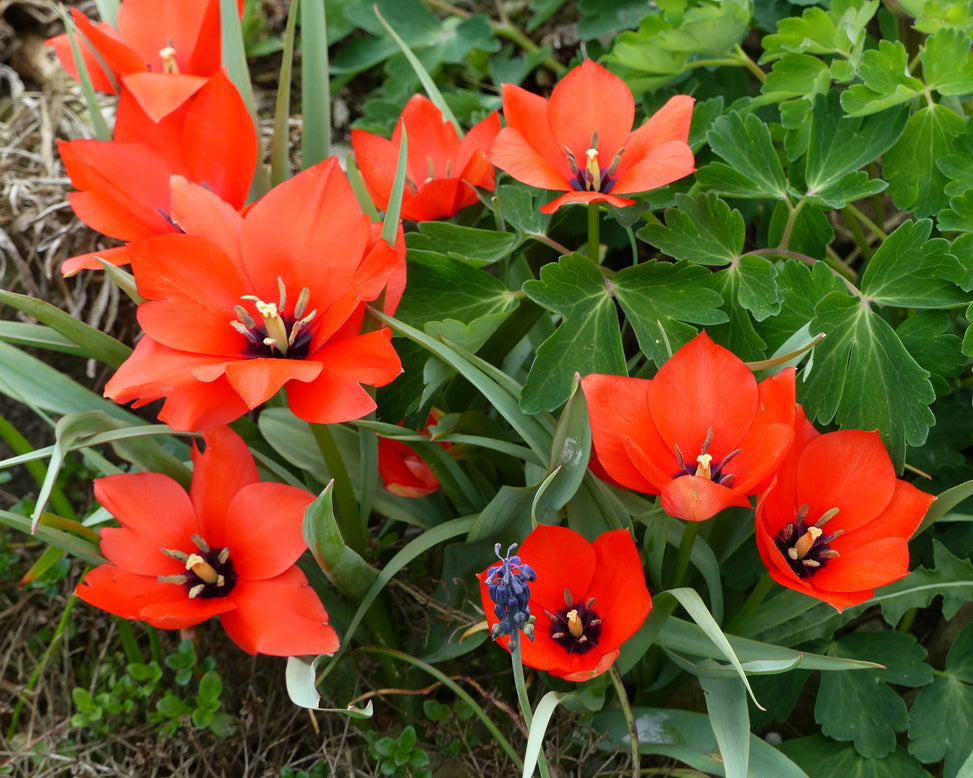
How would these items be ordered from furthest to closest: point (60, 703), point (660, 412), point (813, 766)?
point (60, 703) → point (813, 766) → point (660, 412)

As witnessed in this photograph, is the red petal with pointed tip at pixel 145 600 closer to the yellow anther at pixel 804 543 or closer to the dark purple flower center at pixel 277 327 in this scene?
the dark purple flower center at pixel 277 327

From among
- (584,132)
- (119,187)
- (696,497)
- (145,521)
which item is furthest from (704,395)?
(119,187)

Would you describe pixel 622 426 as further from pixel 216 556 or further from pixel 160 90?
pixel 160 90

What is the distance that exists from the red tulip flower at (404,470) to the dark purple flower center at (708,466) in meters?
0.33

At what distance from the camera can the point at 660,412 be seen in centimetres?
88

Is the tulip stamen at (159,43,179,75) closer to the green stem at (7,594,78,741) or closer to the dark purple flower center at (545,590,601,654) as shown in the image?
the green stem at (7,594,78,741)

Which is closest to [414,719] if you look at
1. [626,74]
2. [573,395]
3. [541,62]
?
[573,395]

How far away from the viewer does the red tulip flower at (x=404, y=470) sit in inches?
43.0

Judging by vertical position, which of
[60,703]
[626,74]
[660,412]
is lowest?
[60,703]

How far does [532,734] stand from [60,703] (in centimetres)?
92

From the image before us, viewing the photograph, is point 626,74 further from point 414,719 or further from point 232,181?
point 414,719

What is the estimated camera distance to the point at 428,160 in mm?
1179

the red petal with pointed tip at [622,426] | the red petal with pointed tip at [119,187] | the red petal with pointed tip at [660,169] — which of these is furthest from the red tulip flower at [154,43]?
the red petal with pointed tip at [622,426]

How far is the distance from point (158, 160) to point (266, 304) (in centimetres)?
34
